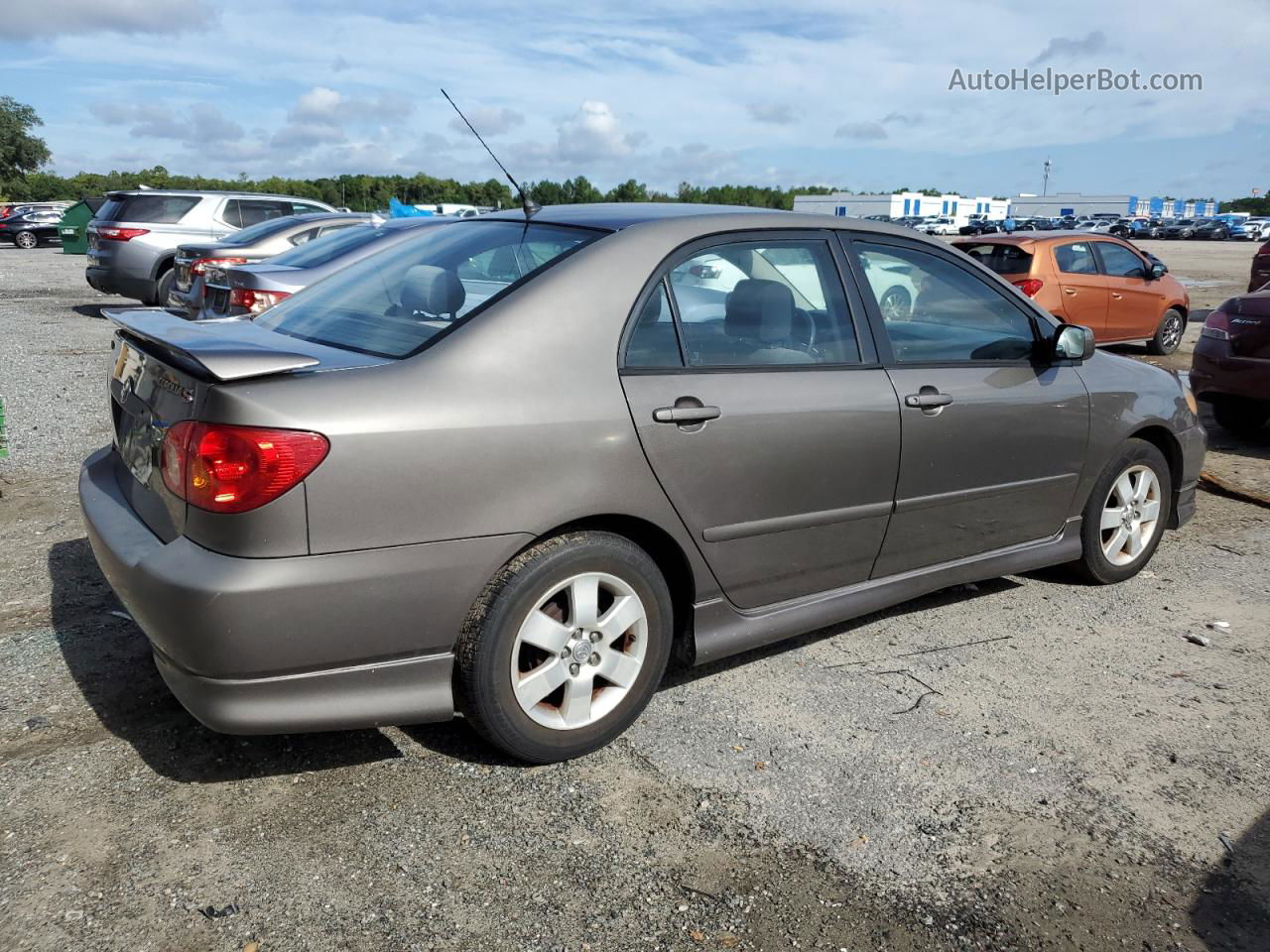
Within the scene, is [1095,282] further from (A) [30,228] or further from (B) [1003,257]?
(A) [30,228]

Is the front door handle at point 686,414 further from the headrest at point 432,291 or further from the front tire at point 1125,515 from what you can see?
the front tire at point 1125,515

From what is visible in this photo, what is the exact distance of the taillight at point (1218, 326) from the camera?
795 cm

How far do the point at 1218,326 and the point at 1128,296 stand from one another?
5.03 metres

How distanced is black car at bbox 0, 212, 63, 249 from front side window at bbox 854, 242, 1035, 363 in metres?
39.9

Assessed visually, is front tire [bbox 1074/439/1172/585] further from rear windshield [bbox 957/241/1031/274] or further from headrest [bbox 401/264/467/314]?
rear windshield [bbox 957/241/1031/274]

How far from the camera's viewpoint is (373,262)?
4004mm

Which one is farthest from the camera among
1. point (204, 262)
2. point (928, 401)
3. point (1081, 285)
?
point (1081, 285)

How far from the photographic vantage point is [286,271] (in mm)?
8641

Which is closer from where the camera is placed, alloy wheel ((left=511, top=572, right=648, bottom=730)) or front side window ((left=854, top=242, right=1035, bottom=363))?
alloy wheel ((left=511, top=572, right=648, bottom=730))

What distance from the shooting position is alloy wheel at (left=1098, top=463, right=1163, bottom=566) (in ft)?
16.1

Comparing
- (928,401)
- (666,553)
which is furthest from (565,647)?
(928,401)

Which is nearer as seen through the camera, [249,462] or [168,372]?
[249,462]

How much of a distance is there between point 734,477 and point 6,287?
21074 mm

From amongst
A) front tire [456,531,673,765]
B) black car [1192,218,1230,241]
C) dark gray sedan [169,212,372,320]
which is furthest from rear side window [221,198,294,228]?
black car [1192,218,1230,241]
